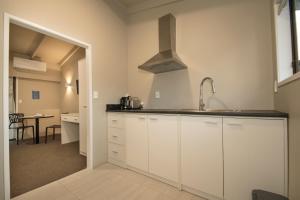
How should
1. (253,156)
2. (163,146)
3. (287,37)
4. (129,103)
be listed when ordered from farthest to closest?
(129,103)
(163,146)
(287,37)
(253,156)

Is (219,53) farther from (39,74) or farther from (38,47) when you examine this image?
(39,74)

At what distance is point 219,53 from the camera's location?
84.5 inches

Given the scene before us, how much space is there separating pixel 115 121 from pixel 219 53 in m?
1.91

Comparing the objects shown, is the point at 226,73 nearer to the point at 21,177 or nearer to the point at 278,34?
the point at 278,34

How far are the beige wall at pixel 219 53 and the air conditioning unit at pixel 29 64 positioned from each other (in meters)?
4.02

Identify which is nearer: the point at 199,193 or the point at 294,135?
the point at 294,135

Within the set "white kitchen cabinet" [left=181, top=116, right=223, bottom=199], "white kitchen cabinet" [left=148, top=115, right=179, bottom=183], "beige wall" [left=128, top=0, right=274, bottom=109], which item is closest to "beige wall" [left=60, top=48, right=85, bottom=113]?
"beige wall" [left=128, top=0, right=274, bottom=109]

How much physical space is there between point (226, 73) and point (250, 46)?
430mm

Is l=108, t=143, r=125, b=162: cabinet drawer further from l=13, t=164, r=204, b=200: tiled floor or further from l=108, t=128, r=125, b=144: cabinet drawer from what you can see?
l=13, t=164, r=204, b=200: tiled floor

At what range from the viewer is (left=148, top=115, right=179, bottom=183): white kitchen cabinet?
179 cm

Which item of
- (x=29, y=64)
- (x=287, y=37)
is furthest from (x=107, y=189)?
(x=29, y=64)

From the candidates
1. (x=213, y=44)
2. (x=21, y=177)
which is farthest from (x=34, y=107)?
(x=213, y=44)

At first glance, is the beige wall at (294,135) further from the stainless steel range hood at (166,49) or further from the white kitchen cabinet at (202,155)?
the stainless steel range hood at (166,49)

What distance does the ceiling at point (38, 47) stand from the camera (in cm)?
361
